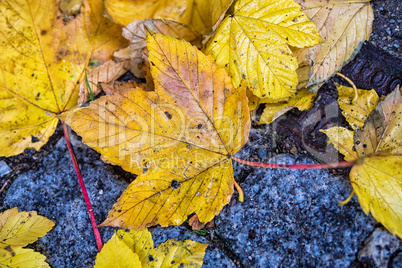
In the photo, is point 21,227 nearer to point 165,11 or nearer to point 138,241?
point 138,241

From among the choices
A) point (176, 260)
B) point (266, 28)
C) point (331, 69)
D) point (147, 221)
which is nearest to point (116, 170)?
point (147, 221)

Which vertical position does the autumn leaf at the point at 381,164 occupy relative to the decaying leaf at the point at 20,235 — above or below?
above

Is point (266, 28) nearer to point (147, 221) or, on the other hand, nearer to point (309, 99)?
point (309, 99)

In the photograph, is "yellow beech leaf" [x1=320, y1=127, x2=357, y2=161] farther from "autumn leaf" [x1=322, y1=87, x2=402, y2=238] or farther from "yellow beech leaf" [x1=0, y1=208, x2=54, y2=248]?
"yellow beech leaf" [x1=0, y1=208, x2=54, y2=248]

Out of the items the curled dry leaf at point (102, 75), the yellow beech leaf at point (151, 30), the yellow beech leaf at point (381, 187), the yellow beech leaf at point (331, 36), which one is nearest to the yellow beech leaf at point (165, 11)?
the yellow beech leaf at point (151, 30)

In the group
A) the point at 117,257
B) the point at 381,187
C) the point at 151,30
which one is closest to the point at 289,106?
the point at 381,187

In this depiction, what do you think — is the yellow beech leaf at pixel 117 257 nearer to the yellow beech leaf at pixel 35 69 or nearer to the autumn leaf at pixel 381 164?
the yellow beech leaf at pixel 35 69
